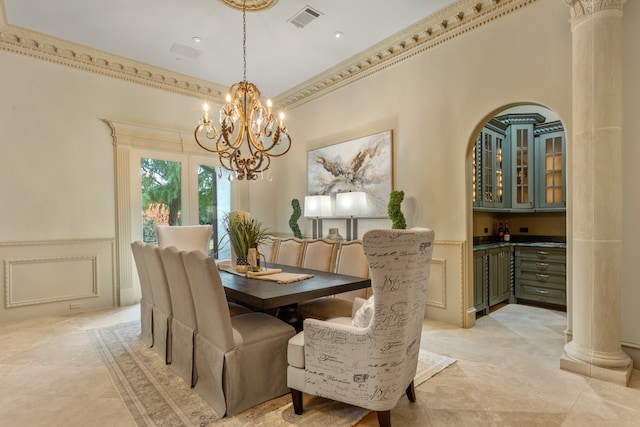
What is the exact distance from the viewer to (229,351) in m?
1.98

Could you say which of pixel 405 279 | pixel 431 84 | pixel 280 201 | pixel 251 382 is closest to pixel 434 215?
pixel 431 84

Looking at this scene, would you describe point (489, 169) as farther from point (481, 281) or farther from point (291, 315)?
point (291, 315)

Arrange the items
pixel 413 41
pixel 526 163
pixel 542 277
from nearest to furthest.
A: pixel 413 41 < pixel 542 277 < pixel 526 163

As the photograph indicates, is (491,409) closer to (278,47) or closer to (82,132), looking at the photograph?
(278,47)

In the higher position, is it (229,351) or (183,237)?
(183,237)

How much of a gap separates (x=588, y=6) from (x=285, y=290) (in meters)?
3.04

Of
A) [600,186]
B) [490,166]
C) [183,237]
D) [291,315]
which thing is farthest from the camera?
[490,166]

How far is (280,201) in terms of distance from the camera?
6.23 meters

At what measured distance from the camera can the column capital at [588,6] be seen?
2.44 meters

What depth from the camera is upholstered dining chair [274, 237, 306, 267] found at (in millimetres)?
3665

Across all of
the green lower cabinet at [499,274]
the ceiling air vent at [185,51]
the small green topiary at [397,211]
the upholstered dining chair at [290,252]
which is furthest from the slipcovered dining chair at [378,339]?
the ceiling air vent at [185,51]

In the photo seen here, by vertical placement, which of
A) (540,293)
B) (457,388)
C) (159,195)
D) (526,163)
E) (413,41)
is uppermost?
(413,41)

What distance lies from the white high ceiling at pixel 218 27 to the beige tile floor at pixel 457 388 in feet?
11.0

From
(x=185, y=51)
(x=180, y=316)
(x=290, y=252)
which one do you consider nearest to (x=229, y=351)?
(x=180, y=316)
